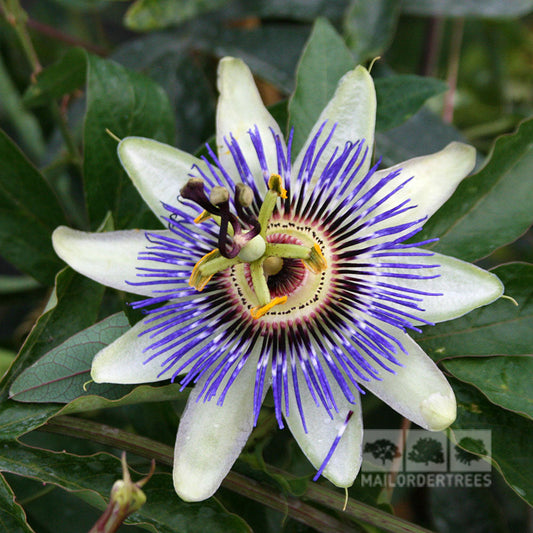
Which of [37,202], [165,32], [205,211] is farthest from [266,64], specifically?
[205,211]

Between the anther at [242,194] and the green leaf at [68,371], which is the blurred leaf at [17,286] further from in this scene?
the anther at [242,194]

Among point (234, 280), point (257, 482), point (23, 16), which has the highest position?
point (23, 16)

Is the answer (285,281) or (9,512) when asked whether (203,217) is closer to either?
(285,281)

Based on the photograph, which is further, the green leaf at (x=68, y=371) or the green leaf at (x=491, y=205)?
the green leaf at (x=491, y=205)

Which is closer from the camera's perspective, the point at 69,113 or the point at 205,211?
the point at 205,211

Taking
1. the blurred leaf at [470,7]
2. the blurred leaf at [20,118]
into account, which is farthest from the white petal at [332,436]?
the blurred leaf at [20,118]

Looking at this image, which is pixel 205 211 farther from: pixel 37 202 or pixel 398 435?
pixel 398 435

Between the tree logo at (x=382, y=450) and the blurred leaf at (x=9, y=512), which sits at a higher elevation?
the tree logo at (x=382, y=450)

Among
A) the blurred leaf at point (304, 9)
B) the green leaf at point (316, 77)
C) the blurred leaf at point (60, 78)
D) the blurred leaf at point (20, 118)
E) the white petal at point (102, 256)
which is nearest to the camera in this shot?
the white petal at point (102, 256)
